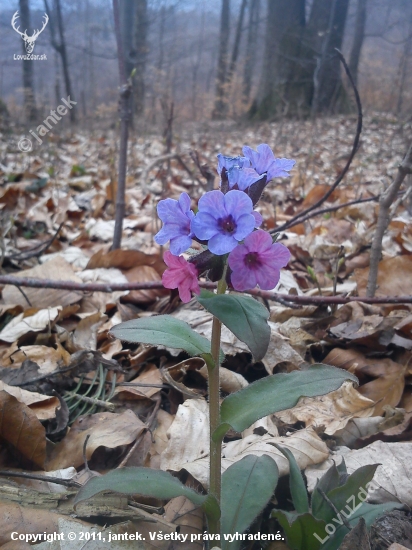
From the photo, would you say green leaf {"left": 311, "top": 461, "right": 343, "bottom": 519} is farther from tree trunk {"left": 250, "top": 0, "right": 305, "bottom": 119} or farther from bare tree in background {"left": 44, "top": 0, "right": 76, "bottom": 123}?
tree trunk {"left": 250, "top": 0, "right": 305, "bottom": 119}

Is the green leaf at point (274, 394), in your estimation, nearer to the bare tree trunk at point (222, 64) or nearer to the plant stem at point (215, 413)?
the plant stem at point (215, 413)

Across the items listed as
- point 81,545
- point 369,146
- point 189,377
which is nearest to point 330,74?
point 369,146

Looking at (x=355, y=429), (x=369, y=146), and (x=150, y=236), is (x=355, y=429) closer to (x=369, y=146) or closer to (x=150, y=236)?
(x=150, y=236)

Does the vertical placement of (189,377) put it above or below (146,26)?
below

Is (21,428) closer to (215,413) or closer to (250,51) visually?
(215,413)

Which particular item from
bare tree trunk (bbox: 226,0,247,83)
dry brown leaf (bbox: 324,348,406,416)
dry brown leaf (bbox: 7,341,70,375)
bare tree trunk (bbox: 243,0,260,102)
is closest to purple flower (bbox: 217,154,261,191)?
dry brown leaf (bbox: 324,348,406,416)

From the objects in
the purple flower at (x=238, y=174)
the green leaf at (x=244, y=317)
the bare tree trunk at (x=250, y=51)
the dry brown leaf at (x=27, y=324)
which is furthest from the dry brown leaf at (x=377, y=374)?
the bare tree trunk at (x=250, y=51)
